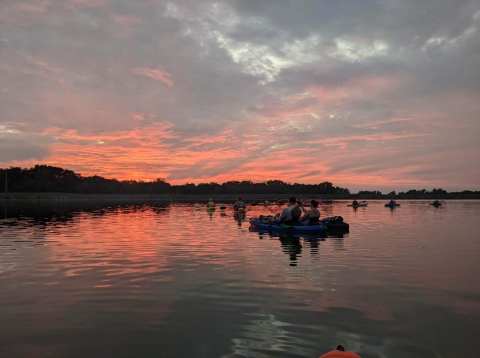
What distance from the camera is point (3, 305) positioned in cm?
1220

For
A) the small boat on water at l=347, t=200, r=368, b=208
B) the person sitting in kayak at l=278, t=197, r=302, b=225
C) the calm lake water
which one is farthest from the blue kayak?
the small boat on water at l=347, t=200, r=368, b=208

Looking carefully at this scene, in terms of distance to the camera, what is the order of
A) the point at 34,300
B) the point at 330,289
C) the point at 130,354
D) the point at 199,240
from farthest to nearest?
the point at 199,240 → the point at 330,289 → the point at 34,300 → the point at 130,354

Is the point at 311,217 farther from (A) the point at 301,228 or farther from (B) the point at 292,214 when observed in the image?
(B) the point at 292,214

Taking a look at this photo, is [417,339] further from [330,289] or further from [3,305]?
[3,305]

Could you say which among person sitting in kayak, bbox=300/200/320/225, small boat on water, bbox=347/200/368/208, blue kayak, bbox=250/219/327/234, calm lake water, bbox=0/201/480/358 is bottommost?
calm lake water, bbox=0/201/480/358

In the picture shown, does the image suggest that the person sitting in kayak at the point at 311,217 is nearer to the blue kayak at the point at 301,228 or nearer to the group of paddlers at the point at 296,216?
the group of paddlers at the point at 296,216

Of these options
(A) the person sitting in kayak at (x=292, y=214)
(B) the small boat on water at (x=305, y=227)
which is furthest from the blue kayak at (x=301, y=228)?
(A) the person sitting in kayak at (x=292, y=214)

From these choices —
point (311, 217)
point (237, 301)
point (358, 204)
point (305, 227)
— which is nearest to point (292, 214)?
point (305, 227)

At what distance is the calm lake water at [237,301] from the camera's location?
900cm

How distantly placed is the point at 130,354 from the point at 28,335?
2.98m

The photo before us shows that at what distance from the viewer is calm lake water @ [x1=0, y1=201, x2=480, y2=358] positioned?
9000 mm

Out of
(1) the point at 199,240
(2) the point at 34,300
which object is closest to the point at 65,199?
(1) the point at 199,240

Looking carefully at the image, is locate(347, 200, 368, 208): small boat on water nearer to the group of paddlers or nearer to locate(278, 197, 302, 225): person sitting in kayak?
the group of paddlers

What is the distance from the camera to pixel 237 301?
12555 mm
